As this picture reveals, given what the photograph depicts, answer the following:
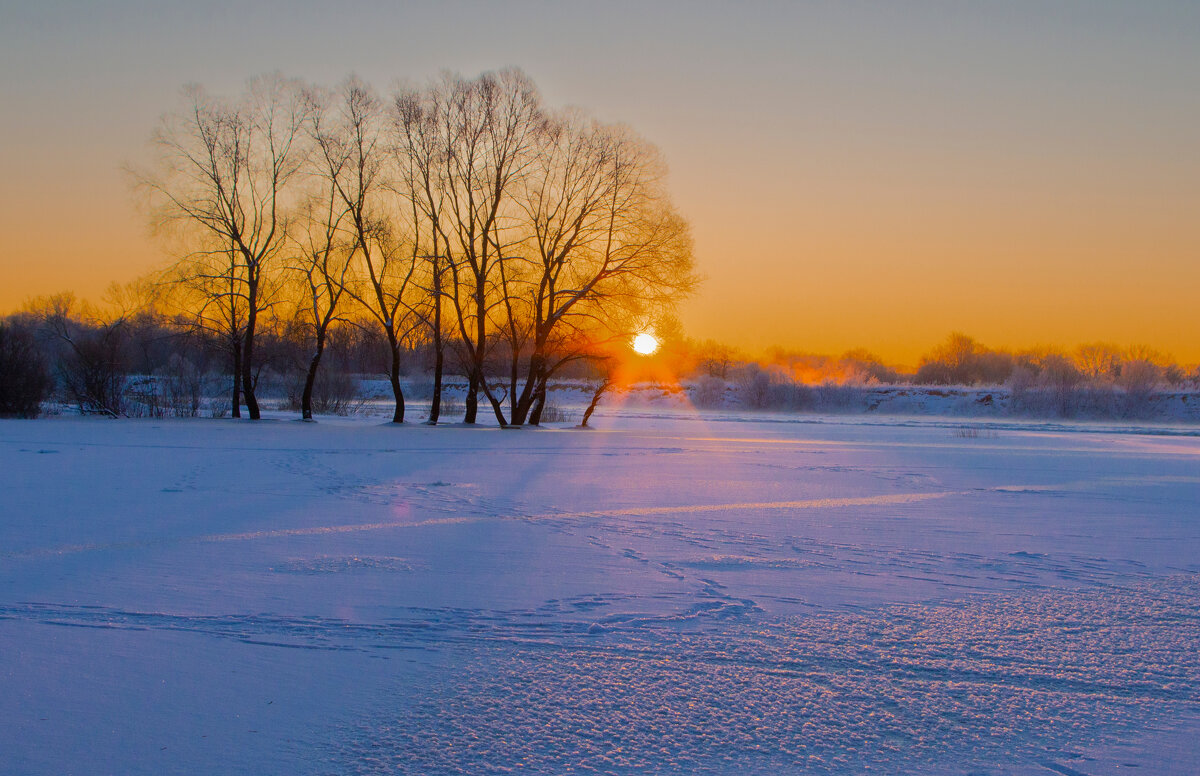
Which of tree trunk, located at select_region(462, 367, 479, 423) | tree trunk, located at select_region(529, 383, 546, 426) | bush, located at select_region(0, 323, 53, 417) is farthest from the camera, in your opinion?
tree trunk, located at select_region(529, 383, 546, 426)

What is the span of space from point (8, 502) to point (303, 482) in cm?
370

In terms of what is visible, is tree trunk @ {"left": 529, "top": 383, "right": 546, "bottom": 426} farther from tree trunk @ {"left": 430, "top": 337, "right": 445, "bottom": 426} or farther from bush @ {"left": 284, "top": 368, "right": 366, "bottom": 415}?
bush @ {"left": 284, "top": 368, "right": 366, "bottom": 415}

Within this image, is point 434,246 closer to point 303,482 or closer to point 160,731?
point 303,482

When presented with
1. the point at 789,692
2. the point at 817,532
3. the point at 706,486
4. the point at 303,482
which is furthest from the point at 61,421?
the point at 789,692

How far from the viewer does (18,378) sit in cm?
3069

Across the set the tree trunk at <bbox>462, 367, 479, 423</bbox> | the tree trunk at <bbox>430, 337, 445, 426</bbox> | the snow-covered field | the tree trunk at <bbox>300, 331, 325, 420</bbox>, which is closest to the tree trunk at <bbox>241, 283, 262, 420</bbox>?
the tree trunk at <bbox>300, 331, 325, 420</bbox>

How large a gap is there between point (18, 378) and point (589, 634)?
110ft

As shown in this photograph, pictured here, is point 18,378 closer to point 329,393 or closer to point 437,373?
point 329,393

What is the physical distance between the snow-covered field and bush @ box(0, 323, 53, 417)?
76.5 ft

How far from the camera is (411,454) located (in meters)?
18.2

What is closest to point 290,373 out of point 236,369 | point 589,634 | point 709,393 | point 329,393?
point 329,393

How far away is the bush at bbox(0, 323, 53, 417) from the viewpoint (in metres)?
30.5

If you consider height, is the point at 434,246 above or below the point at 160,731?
above

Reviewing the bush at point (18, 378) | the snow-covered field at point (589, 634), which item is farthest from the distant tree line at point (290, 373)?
the snow-covered field at point (589, 634)
